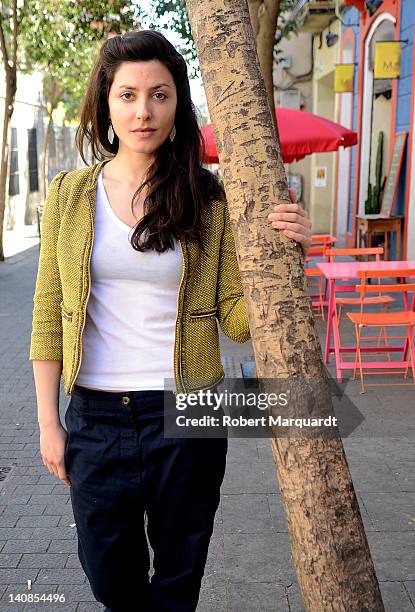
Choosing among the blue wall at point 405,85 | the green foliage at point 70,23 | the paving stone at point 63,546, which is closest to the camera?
the paving stone at point 63,546

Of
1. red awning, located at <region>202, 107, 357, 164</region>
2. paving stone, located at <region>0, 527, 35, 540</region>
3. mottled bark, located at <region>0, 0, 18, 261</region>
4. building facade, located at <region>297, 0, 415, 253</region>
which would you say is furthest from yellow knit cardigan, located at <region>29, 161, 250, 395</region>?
mottled bark, located at <region>0, 0, 18, 261</region>

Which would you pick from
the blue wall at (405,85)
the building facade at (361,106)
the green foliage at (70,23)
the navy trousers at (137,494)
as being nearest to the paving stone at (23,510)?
the navy trousers at (137,494)

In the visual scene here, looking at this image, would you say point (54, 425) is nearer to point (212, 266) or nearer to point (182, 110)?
point (212, 266)

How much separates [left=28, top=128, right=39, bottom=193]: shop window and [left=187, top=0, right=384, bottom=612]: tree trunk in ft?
76.3

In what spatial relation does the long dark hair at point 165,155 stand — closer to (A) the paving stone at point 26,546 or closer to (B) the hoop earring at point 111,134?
(B) the hoop earring at point 111,134

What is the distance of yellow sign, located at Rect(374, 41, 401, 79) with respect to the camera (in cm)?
1069

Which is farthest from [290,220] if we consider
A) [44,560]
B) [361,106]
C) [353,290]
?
[361,106]

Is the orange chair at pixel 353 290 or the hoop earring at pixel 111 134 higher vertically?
the hoop earring at pixel 111 134

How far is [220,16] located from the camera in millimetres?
1732

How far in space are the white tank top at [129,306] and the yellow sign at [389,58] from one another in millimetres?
9788

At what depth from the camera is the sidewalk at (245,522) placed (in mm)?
3010

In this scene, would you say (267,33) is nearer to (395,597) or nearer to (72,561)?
(72,561)

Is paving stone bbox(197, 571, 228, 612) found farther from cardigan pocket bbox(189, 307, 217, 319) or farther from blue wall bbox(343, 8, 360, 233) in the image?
blue wall bbox(343, 8, 360, 233)

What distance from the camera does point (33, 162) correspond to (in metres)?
24.7
